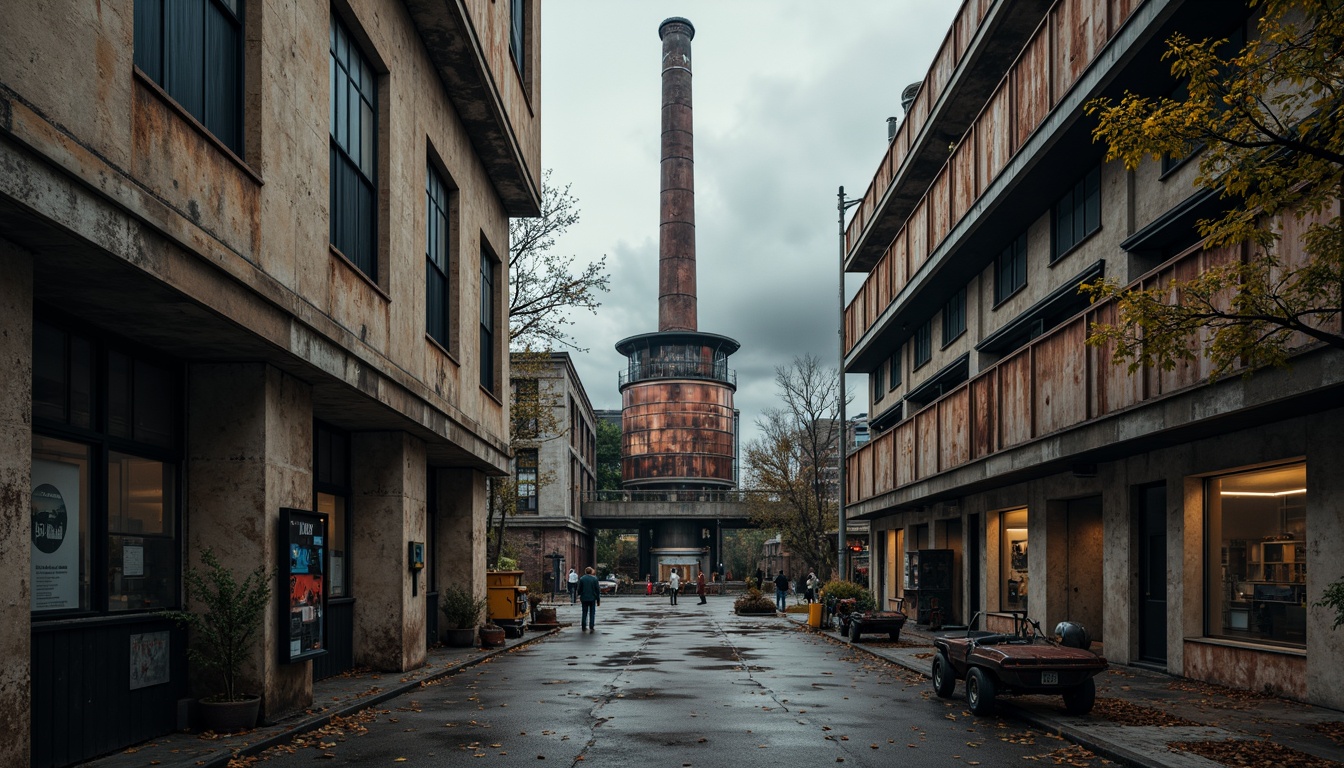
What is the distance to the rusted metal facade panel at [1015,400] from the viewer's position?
63.0 feet

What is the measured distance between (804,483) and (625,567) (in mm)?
48316

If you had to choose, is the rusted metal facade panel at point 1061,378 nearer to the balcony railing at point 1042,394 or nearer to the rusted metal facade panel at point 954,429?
the balcony railing at point 1042,394

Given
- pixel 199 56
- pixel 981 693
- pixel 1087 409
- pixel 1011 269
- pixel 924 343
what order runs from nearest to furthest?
1. pixel 199 56
2. pixel 981 693
3. pixel 1087 409
4. pixel 1011 269
5. pixel 924 343

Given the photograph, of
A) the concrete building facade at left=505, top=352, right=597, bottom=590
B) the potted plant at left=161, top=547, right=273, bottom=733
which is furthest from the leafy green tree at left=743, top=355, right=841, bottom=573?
the potted plant at left=161, top=547, right=273, bottom=733

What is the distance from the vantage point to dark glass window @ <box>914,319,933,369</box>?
31078 mm

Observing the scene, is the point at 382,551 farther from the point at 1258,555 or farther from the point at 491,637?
the point at 1258,555

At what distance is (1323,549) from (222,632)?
494 inches

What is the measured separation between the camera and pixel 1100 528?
2231cm

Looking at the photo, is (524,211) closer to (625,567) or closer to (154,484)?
(154,484)

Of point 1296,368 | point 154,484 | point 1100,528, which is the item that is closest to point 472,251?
point 154,484

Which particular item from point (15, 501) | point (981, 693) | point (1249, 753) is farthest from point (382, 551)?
point (1249, 753)

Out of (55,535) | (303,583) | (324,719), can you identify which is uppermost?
(55,535)

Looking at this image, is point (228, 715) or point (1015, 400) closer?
point (228, 715)

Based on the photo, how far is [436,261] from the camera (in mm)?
20516
